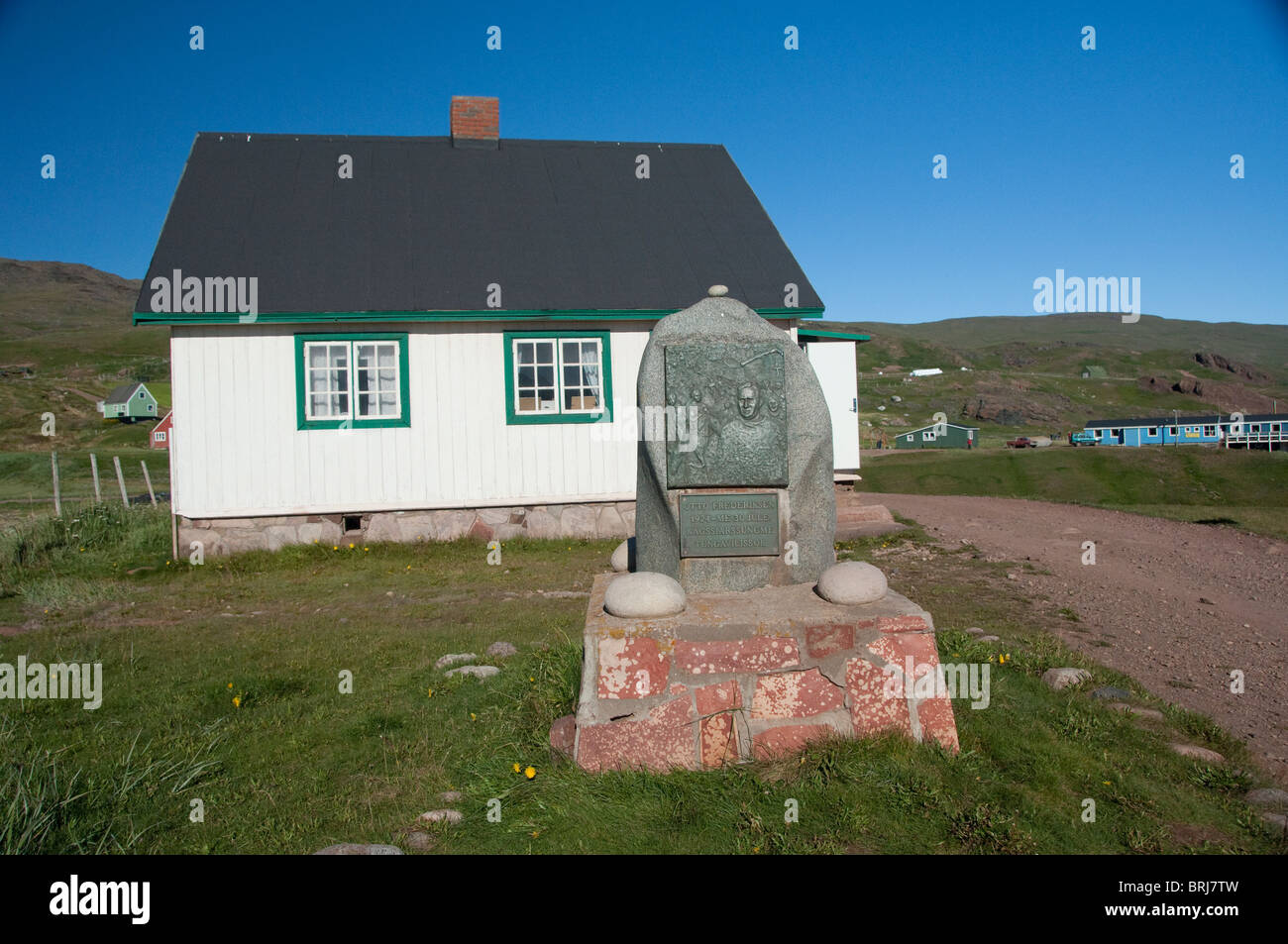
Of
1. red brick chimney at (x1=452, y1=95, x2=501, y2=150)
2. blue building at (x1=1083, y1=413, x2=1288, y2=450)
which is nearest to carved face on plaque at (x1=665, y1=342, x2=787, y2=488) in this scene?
red brick chimney at (x1=452, y1=95, x2=501, y2=150)

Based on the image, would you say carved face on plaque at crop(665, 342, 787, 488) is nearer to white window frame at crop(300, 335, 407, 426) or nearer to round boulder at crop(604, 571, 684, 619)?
round boulder at crop(604, 571, 684, 619)

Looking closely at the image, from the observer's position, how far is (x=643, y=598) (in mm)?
4492

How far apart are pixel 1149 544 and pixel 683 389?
8827 mm

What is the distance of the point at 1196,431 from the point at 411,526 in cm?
5063

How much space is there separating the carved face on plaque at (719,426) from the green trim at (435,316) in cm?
609

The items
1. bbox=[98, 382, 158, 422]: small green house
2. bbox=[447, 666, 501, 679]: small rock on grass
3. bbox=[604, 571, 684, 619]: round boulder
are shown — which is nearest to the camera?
bbox=[604, 571, 684, 619]: round boulder

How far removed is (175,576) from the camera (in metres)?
10.5

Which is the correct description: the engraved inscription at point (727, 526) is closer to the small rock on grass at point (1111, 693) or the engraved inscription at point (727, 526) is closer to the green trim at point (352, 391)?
the small rock on grass at point (1111, 693)

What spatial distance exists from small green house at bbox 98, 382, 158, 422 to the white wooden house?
1646 inches

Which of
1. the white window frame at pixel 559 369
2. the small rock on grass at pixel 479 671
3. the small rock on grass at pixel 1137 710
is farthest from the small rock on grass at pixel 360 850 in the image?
the white window frame at pixel 559 369

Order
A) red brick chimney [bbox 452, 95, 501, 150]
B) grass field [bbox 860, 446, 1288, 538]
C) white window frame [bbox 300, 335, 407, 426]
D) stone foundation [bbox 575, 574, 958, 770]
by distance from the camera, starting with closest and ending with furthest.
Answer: stone foundation [bbox 575, 574, 958, 770]
white window frame [bbox 300, 335, 407, 426]
red brick chimney [bbox 452, 95, 501, 150]
grass field [bbox 860, 446, 1288, 538]

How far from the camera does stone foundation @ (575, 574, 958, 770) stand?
421cm
